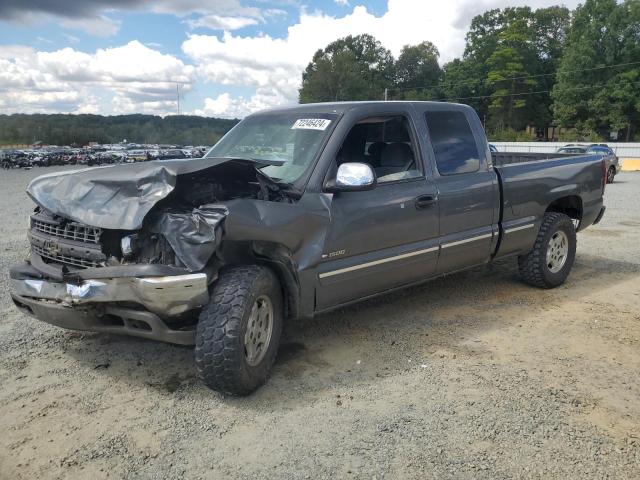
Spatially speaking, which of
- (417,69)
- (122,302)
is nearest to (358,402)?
(122,302)

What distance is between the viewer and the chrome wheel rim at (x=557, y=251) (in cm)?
629

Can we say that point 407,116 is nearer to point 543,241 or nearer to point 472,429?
point 543,241

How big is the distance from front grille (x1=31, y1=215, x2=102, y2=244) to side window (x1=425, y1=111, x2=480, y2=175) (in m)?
2.91

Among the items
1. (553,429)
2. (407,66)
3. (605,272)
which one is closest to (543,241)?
(605,272)

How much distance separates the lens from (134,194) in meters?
3.54

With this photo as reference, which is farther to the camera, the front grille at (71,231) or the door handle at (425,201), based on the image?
the door handle at (425,201)

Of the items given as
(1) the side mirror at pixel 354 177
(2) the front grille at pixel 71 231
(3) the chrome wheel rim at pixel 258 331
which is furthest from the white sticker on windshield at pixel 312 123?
(2) the front grille at pixel 71 231

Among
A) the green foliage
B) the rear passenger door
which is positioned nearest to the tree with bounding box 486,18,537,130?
the green foliage

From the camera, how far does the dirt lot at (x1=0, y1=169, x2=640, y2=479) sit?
116 inches

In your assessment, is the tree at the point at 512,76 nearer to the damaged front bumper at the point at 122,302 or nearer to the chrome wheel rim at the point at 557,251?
the chrome wheel rim at the point at 557,251

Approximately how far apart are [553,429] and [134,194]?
2920 millimetres

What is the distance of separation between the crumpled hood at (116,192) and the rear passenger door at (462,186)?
2172 millimetres

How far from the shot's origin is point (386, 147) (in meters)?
4.93

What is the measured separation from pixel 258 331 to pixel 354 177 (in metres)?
1.26
